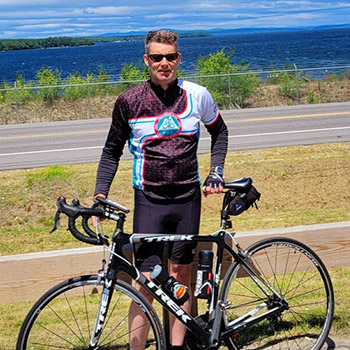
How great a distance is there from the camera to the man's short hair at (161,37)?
3.70m

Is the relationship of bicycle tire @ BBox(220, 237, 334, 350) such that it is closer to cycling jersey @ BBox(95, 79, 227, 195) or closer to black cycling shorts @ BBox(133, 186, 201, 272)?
black cycling shorts @ BBox(133, 186, 201, 272)

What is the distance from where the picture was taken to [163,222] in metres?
3.81

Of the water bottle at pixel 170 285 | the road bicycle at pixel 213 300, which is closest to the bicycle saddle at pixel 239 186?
the road bicycle at pixel 213 300

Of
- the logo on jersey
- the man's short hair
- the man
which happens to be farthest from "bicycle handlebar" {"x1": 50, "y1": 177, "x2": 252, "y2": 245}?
the man's short hair

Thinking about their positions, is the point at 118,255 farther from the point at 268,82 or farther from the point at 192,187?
the point at 268,82

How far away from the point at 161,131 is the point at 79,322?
2.09 m

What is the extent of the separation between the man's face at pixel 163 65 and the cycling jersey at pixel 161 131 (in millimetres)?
54

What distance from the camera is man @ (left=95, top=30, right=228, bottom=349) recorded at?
371 cm

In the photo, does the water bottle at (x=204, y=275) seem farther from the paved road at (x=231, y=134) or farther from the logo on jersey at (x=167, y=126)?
the paved road at (x=231, y=134)

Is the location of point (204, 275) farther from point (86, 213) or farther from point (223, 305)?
point (86, 213)

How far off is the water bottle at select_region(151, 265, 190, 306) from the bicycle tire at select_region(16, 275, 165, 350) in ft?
0.52

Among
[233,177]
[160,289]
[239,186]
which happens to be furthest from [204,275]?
[233,177]

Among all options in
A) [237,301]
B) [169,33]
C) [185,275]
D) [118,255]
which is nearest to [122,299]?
[237,301]

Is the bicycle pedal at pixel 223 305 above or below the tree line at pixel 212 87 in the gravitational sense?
→ above
